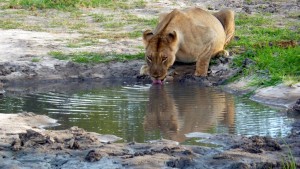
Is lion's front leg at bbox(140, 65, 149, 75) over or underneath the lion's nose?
underneath

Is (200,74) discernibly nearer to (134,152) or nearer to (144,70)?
(144,70)

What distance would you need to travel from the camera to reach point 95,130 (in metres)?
8.79

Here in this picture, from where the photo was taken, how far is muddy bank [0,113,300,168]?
7.19 metres

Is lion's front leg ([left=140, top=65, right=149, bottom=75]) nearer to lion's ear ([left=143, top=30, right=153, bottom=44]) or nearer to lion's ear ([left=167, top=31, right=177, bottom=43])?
lion's ear ([left=143, top=30, right=153, bottom=44])

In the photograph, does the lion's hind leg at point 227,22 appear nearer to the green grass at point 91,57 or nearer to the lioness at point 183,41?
the lioness at point 183,41

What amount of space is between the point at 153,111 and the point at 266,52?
322cm

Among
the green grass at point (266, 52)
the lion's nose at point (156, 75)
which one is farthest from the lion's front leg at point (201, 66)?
the lion's nose at point (156, 75)

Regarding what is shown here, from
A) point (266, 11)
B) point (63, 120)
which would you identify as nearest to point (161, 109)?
point (63, 120)

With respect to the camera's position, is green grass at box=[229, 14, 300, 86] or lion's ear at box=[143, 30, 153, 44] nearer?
green grass at box=[229, 14, 300, 86]

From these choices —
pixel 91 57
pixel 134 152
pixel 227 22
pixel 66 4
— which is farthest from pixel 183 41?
pixel 66 4

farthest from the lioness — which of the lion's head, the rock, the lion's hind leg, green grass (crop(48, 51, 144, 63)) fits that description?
the rock

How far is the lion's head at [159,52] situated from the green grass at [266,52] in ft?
3.90

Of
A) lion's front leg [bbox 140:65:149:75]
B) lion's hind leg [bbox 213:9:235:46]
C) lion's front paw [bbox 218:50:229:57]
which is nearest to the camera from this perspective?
lion's front leg [bbox 140:65:149:75]

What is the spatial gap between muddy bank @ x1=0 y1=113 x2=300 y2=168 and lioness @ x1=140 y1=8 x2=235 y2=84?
333 cm
